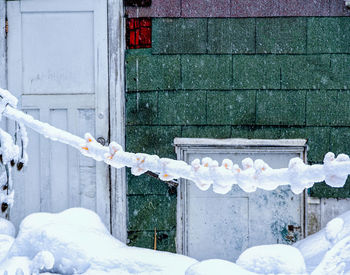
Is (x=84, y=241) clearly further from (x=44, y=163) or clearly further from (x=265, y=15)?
(x=265, y=15)

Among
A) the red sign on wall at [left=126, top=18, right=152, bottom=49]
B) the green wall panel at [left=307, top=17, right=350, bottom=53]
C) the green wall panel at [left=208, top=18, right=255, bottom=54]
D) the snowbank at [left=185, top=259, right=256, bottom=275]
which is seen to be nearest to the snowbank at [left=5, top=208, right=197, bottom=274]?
the snowbank at [left=185, top=259, right=256, bottom=275]

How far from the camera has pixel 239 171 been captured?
2.01m

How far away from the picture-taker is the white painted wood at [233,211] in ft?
14.7

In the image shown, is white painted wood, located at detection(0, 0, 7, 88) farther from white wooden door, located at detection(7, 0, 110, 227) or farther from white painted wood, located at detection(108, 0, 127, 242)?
white painted wood, located at detection(108, 0, 127, 242)

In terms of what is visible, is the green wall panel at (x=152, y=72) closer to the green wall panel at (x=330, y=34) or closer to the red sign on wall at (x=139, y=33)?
the red sign on wall at (x=139, y=33)

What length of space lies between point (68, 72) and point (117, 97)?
1.74 ft

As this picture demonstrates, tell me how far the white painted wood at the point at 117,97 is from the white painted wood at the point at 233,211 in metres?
0.55

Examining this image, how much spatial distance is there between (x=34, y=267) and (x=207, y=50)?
2567mm

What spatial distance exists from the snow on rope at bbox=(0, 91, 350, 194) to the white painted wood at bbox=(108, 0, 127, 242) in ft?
7.06

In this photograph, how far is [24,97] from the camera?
452 cm

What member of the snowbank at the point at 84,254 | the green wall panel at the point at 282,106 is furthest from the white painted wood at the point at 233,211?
the snowbank at the point at 84,254

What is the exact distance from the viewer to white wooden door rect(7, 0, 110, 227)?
449 cm

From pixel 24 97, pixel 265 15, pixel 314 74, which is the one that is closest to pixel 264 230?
pixel 314 74

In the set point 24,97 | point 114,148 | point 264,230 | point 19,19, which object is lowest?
point 264,230
